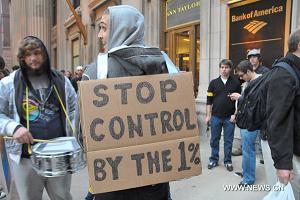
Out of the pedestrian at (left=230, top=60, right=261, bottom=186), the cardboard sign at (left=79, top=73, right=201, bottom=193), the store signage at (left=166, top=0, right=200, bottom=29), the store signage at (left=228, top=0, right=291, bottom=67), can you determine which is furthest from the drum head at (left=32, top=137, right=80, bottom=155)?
the store signage at (left=166, top=0, right=200, bottom=29)

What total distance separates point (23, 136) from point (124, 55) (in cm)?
117

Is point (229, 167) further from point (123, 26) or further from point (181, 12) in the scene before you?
point (181, 12)

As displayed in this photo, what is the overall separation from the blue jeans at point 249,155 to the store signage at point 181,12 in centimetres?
470

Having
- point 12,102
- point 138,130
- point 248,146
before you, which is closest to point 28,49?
point 12,102

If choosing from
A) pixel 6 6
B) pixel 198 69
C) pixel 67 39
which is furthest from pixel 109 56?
pixel 6 6

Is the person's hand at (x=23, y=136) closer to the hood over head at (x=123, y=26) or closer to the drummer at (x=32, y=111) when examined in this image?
the drummer at (x=32, y=111)

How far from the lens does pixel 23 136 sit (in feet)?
8.29

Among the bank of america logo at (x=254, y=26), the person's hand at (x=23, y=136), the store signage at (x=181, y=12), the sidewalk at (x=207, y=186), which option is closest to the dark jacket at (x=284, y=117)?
the person's hand at (x=23, y=136)

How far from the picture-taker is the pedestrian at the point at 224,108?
5.62m

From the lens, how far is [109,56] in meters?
1.86

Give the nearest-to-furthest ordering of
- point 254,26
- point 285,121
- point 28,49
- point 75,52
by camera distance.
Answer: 1. point 285,121
2. point 28,49
3. point 254,26
4. point 75,52

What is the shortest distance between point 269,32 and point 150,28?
4.49m

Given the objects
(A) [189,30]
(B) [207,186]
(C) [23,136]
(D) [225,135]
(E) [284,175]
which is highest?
(A) [189,30]

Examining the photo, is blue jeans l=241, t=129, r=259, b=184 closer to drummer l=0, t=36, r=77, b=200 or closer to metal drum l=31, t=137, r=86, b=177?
drummer l=0, t=36, r=77, b=200
